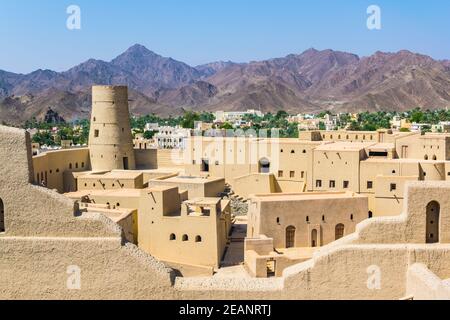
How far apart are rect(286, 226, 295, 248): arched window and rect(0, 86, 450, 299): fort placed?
0.15 feet

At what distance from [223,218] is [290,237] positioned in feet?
8.06

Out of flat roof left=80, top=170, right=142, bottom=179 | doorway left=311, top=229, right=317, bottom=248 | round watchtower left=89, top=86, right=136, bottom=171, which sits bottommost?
doorway left=311, top=229, right=317, bottom=248

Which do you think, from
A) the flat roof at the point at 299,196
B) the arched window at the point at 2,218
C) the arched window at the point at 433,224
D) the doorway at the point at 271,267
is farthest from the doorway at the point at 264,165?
the arched window at the point at 2,218

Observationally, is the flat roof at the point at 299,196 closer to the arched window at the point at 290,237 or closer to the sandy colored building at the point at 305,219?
the sandy colored building at the point at 305,219

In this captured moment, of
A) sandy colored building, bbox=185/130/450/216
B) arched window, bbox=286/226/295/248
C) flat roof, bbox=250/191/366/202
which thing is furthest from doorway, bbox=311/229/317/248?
sandy colored building, bbox=185/130/450/216

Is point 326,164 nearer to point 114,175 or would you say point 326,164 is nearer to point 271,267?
point 271,267

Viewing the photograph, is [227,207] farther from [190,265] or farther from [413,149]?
[413,149]

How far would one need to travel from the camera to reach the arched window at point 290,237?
20234 mm

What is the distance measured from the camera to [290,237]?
20266mm

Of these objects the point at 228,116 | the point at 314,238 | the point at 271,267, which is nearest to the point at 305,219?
the point at 314,238

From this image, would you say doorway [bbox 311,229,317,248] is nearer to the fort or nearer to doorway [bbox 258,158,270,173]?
the fort

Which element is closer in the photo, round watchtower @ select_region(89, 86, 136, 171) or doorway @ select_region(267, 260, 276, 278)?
doorway @ select_region(267, 260, 276, 278)

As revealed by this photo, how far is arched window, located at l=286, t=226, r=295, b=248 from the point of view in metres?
20.2

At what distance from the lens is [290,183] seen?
94.3 ft
